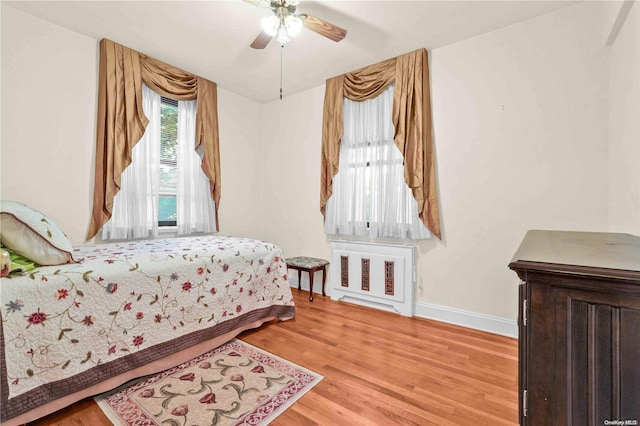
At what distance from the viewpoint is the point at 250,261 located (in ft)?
7.71

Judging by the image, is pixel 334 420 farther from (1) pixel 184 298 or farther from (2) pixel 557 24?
(2) pixel 557 24

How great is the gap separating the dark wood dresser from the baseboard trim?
5.85ft

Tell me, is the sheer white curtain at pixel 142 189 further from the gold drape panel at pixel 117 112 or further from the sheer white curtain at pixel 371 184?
the sheer white curtain at pixel 371 184

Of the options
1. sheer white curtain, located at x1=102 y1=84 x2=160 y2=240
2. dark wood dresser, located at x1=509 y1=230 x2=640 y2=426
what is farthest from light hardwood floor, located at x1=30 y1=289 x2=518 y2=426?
sheer white curtain, located at x1=102 y1=84 x2=160 y2=240

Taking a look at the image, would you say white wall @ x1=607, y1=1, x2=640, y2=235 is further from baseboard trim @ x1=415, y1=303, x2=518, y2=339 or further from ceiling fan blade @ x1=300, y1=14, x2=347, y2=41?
ceiling fan blade @ x1=300, y1=14, x2=347, y2=41

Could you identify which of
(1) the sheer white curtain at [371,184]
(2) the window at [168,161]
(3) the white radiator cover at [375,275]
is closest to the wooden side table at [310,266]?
(3) the white radiator cover at [375,275]

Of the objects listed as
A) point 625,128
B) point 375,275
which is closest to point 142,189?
point 375,275

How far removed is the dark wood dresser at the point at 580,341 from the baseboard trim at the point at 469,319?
1784mm

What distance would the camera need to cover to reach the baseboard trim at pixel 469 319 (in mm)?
2262

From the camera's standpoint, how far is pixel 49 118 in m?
2.25

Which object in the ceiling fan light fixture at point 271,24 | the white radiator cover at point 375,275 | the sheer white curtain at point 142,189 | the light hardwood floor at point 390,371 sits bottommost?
the light hardwood floor at point 390,371

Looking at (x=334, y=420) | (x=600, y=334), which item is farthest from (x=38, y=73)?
(x=600, y=334)

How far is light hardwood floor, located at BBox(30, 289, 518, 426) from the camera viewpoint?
4.54 feet

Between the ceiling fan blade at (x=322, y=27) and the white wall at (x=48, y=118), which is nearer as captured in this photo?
the ceiling fan blade at (x=322, y=27)
